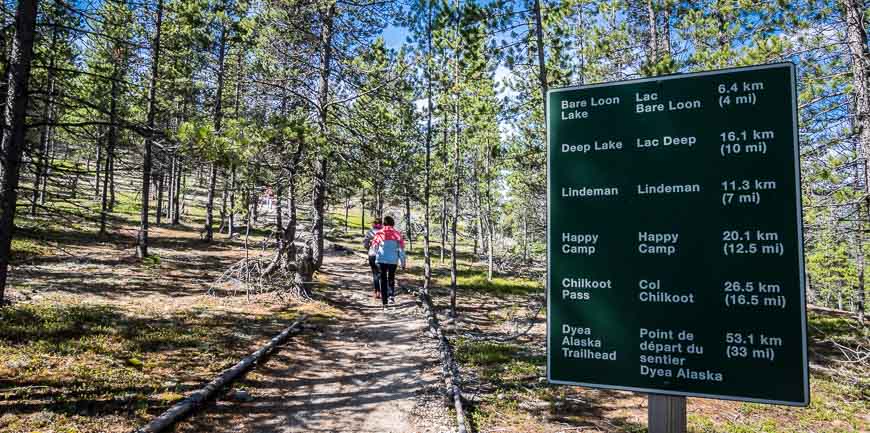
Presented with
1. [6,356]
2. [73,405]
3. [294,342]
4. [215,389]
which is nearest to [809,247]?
[294,342]

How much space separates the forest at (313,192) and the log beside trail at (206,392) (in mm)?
195

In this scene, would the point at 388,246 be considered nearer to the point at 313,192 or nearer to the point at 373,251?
the point at 373,251

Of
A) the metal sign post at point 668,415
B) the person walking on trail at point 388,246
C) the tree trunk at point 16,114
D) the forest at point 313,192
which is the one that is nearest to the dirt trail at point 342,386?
the forest at point 313,192

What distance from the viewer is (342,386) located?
6.96 metres

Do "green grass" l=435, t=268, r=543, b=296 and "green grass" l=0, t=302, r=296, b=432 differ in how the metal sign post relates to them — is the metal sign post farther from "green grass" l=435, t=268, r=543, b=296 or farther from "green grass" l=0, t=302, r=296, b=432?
"green grass" l=435, t=268, r=543, b=296

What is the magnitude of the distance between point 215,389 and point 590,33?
12.3 meters

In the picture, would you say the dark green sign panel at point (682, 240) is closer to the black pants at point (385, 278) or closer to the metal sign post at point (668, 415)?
the metal sign post at point (668, 415)

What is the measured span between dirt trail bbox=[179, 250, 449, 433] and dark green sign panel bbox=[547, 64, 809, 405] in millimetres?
3484

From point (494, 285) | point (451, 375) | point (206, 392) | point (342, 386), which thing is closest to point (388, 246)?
point (451, 375)

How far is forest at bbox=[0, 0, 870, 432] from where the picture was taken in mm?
6230

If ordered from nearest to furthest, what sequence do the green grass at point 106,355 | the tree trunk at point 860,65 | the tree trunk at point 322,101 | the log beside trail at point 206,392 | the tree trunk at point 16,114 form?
the log beside trail at point 206,392
the green grass at point 106,355
the tree trunk at point 16,114
the tree trunk at point 860,65
the tree trunk at point 322,101

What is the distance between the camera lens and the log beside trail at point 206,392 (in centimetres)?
473

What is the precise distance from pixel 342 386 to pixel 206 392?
1.93m

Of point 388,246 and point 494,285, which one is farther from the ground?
point 388,246
